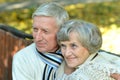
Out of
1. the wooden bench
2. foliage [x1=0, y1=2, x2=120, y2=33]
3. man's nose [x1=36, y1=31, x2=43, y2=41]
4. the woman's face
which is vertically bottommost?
foliage [x1=0, y1=2, x2=120, y2=33]

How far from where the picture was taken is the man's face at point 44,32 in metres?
3.33

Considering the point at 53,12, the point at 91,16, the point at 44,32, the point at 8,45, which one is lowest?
the point at 91,16

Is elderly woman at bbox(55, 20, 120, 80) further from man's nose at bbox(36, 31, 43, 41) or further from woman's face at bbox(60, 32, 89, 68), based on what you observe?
man's nose at bbox(36, 31, 43, 41)

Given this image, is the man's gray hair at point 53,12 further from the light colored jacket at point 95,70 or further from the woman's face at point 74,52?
the light colored jacket at point 95,70

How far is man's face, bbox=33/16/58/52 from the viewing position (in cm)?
333

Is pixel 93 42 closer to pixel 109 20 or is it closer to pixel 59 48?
pixel 59 48

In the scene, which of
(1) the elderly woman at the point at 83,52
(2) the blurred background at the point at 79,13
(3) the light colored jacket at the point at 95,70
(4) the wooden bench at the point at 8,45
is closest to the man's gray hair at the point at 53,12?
(1) the elderly woman at the point at 83,52

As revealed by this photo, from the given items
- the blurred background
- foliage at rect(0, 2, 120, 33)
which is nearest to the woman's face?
the blurred background

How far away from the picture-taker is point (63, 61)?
140 inches

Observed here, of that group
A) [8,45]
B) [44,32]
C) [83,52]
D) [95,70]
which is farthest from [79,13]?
[95,70]

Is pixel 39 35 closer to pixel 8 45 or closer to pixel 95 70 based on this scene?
pixel 95 70

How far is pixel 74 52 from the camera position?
3211 mm

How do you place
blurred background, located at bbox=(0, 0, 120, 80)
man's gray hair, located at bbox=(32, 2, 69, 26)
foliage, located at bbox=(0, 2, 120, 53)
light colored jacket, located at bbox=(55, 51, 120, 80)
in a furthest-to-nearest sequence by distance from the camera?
1. blurred background, located at bbox=(0, 0, 120, 80)
2. foliage, located at bbox=(0, 2, 120, 53)
3. man's gray hair, located at bbox=(32, 2, 69, 26)
4. light colored jacket, located at bbox=(55, 51, 120, 80)

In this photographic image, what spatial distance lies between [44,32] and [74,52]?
1.06 ft
